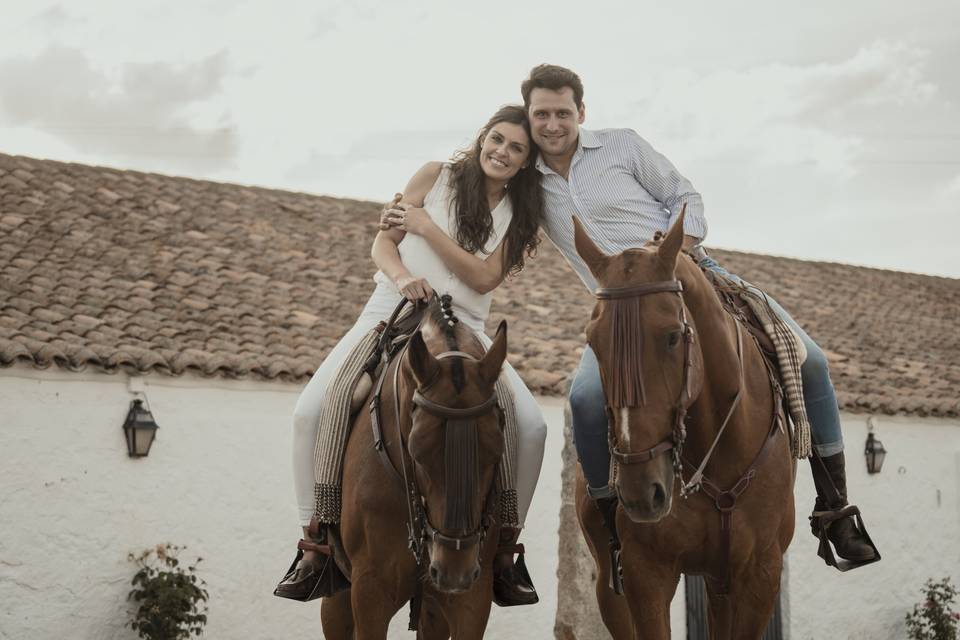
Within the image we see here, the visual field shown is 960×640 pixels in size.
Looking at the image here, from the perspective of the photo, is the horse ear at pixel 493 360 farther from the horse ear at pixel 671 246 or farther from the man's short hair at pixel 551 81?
the man's short hair at pixel 551 81

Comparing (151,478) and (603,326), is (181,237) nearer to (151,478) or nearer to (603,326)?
(151,478)

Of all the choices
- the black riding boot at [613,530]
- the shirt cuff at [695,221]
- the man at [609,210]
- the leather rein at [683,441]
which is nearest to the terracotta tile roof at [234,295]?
the man at [609,210]

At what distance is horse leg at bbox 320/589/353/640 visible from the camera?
17.5 ft

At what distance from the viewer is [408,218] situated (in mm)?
5082

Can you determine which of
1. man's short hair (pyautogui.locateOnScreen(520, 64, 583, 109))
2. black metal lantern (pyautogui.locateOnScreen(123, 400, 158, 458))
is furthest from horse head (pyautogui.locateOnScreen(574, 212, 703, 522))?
black metal lantern (pyautogui.locateOnScreen(123, 400, 158, 458))

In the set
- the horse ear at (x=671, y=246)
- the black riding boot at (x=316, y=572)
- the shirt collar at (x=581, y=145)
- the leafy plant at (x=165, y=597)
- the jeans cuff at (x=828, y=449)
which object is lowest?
the leafy plant at (x=165, y=597)

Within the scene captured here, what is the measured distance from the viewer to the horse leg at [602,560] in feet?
18.2

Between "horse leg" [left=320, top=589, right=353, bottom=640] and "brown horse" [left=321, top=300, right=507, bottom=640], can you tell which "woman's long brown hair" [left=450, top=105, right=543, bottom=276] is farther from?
"horse leg" [left=320, top=589, right=353, bottom=640]

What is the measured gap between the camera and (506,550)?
184 inches

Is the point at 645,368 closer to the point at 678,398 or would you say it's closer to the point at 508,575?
the point at 678,398

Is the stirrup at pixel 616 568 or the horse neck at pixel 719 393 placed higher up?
the horse neck at pixel 719 393

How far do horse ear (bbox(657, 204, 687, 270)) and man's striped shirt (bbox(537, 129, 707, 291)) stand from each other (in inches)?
50.9

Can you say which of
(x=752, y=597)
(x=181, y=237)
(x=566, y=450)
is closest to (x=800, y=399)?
(x=752, y=597)

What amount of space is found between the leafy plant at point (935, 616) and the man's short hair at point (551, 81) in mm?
10500
